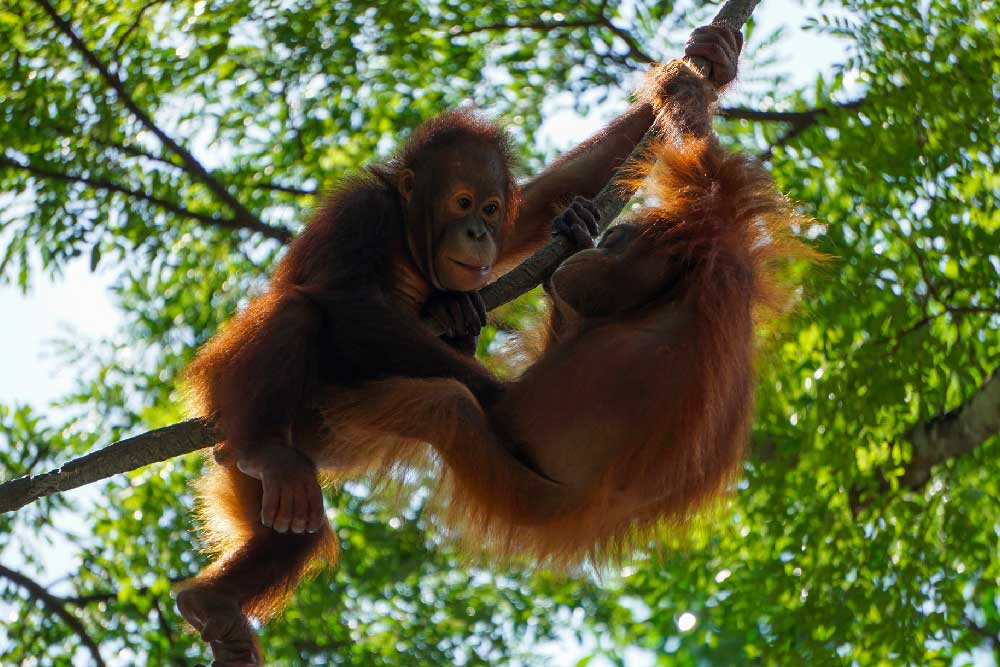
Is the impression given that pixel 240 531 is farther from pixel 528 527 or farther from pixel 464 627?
pixel 464 627

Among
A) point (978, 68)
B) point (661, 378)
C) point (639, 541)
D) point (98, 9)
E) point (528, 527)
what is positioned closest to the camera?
point (661, 378)

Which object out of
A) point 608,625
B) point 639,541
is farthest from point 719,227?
point 608,625

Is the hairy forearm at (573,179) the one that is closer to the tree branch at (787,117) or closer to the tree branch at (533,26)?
the tree branch at (787,117)

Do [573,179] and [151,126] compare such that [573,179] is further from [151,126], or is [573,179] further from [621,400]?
[151,126]

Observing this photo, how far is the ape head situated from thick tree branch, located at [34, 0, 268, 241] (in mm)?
2264

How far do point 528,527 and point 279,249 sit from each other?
3415 mm

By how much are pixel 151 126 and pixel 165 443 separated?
3.03 metres

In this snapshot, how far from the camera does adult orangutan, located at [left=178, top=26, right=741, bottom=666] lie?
302 centimetres

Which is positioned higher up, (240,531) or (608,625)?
(240,531)

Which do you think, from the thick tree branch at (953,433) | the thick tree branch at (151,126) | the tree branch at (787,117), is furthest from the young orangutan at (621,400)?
the thick tree branch at (151,126)

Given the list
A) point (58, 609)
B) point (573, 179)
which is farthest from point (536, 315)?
point (58, 609)

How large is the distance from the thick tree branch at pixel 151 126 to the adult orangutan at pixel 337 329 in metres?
2.23

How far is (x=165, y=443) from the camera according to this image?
2922 millimetres

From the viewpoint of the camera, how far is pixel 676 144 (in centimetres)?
331
